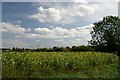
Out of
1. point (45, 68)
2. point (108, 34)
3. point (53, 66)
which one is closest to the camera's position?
point (45, 68)

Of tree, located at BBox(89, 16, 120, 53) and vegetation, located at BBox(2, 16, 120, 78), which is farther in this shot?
tree, located at BBox(89, 16, 120, 53)

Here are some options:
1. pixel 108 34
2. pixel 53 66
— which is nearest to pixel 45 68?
pixel 53 66

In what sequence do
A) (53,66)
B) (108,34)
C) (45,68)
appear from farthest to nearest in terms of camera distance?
(108,34) → (53,66) → (45,68)

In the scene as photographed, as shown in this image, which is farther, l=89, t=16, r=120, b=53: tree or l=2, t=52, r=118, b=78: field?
l=89, t=16, r=120, b=53: tree

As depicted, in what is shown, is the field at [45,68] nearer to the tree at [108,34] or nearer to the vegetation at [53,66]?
the vegetation at [53,66]

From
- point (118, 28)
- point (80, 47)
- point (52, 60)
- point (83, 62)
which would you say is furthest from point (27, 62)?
point (118, 28)

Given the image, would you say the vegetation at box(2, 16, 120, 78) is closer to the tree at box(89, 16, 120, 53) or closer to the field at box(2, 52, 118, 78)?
the field at box(2, 52, 118, 78)

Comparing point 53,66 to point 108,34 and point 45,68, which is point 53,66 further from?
point 108,34

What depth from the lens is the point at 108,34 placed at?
55156 mm

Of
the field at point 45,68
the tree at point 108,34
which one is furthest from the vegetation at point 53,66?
the tree at point 108,34

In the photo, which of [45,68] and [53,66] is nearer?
[45,68]

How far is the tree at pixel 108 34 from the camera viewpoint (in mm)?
51612

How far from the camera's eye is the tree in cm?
5161

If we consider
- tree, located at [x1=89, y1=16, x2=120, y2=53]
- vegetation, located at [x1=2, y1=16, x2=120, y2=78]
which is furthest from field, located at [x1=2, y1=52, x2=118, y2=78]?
tree, located at [x1=89, y1=16, x2=120, y2=53]
